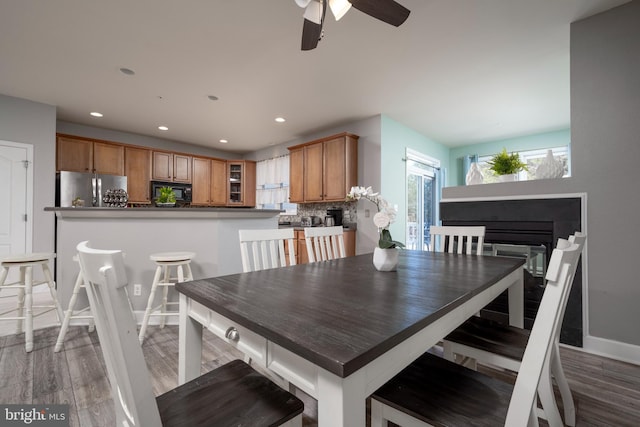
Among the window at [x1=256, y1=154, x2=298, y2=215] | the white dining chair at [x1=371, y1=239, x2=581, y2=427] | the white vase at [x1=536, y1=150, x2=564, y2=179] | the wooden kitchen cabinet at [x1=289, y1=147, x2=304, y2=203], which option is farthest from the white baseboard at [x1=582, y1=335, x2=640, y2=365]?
the window at [x1=256, y1=154, x2=298, y2=215]

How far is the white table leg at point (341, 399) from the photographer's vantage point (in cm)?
56

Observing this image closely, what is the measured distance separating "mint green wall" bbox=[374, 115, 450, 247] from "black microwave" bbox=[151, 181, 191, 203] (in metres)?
3.92

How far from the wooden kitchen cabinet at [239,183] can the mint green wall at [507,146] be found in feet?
15.5

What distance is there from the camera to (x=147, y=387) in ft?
1.97

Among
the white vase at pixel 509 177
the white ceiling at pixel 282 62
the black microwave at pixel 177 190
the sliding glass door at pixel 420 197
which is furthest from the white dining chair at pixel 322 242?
the black microwave at pixel 177 190

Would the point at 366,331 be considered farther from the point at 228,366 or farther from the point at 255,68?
the point at 255,68

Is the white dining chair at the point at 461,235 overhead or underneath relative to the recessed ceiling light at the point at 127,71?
underneath

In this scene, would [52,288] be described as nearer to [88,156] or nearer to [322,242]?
[322,242]

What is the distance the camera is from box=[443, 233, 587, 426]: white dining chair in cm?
115

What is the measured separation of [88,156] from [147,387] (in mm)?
5515

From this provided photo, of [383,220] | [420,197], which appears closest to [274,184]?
[420,197]

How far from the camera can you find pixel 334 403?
581mm

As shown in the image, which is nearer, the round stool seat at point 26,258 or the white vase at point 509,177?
the round stool seat at point 26,258

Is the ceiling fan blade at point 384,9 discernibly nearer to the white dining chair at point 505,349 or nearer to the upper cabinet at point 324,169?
the white dining chair at point 505,349
